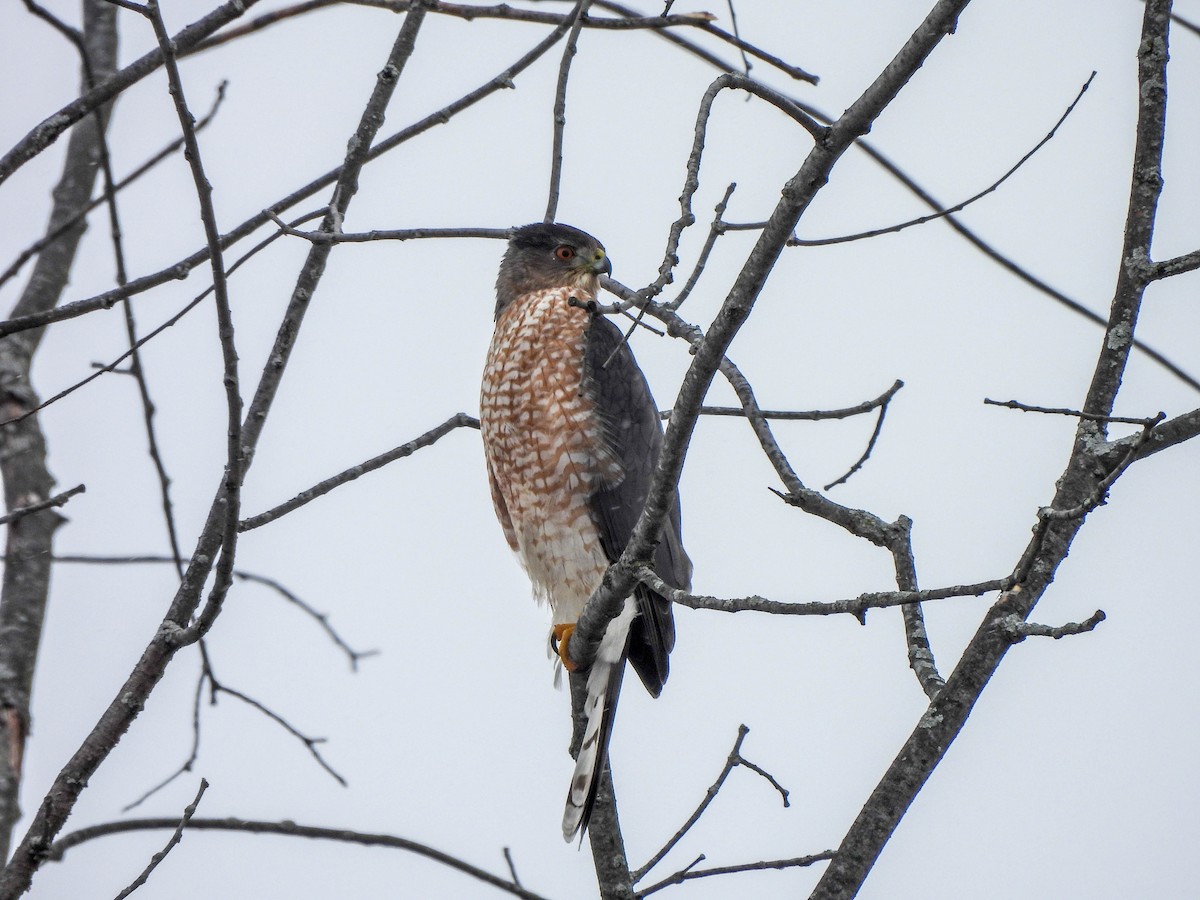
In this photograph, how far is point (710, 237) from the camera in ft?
9.27

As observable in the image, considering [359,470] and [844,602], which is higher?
[359,470]

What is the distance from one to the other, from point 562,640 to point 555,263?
1.94 meters

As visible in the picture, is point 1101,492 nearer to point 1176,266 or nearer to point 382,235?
point 1176,266

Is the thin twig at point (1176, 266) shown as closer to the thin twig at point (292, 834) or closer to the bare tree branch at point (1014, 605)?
the bare tree branch at point (1014, 605)

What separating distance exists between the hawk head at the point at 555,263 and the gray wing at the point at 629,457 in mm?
697

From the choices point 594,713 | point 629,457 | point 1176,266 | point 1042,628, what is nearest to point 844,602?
point 1042,628

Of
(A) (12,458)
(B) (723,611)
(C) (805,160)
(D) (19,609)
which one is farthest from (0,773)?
(C) (805,160)

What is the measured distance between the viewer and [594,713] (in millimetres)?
4586

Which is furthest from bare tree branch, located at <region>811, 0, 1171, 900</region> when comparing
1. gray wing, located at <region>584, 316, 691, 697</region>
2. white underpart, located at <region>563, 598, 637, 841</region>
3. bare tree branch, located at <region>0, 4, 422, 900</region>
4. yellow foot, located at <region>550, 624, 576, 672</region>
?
gray wing, located at <region>584, 316, 691, 697</region>

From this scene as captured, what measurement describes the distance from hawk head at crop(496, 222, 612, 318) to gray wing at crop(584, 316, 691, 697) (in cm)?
70

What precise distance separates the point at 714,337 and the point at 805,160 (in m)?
0.38

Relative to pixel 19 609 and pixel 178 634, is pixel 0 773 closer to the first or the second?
pixel 19 609

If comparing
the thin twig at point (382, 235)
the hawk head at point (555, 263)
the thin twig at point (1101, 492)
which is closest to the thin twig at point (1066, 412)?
the thin twig at point (1101, 492)

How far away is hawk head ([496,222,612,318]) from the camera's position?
612 centimetres
